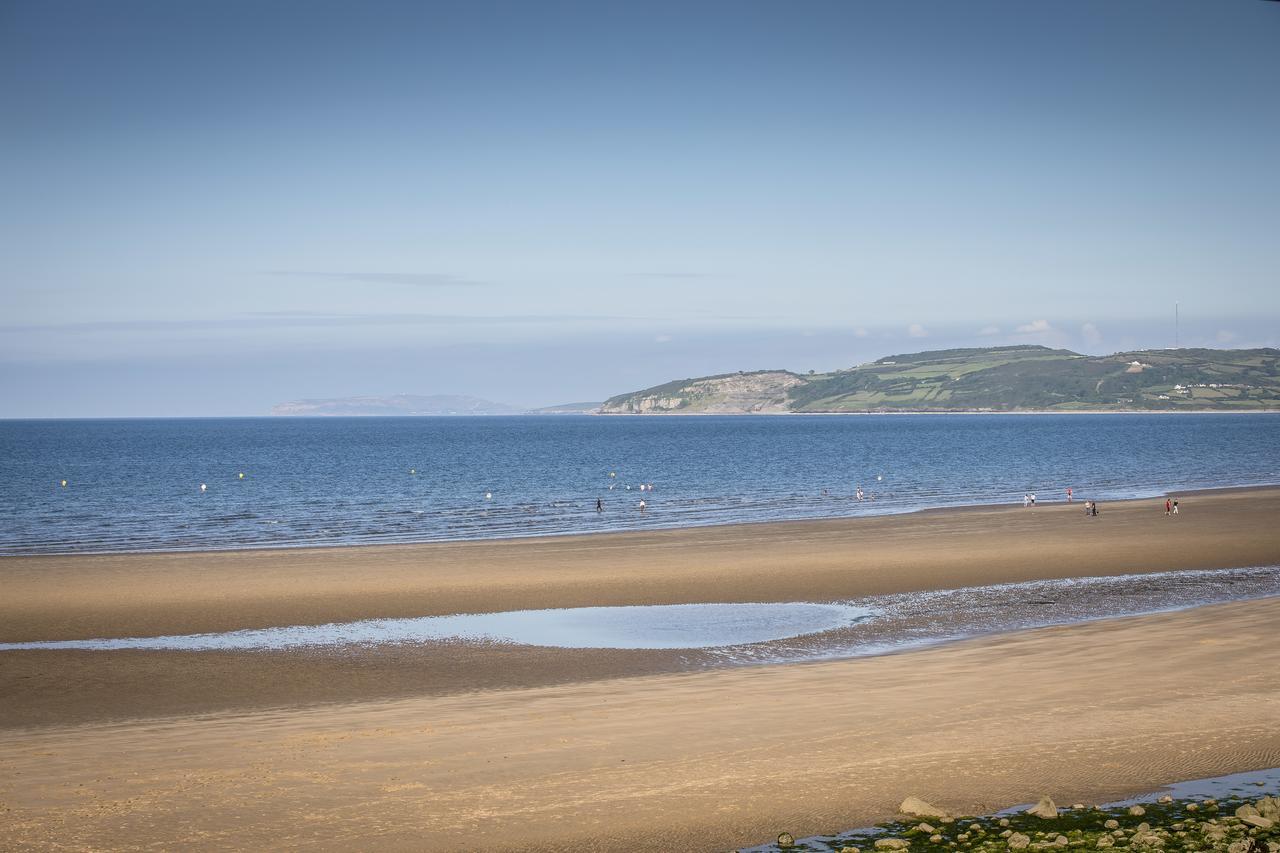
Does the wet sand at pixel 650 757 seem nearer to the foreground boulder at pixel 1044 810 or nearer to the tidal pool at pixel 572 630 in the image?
the foreground boulder at pixel 1044 810

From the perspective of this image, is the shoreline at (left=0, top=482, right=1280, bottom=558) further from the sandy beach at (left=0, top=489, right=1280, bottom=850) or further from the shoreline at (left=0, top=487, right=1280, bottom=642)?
the sandy beach at (left=0, top=489, right=1280, bottom=850)

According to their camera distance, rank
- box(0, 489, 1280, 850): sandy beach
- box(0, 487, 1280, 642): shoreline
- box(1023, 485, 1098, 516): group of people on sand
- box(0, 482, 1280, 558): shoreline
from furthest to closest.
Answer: box(1023, 485, 1098, 516): group of people on sand < box(0, 482, 1280, 558): shoreline < box(0, 487, 1280, 642): shoreline < box(0, 489, 1280, 850): sandy beach

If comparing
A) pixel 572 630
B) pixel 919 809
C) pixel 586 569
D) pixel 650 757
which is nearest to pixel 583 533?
pixel 586 569

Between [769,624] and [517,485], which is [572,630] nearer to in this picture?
[769,624]

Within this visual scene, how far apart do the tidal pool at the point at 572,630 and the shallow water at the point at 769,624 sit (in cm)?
2

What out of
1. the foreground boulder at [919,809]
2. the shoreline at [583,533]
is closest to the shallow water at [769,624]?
the foreground boulder at [919,809]

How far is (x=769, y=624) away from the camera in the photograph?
22.9 meters

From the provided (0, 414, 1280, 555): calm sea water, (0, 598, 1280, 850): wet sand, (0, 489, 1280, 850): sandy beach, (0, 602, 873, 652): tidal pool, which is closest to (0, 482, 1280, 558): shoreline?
(0, 414, 1280, 555): calm sea water

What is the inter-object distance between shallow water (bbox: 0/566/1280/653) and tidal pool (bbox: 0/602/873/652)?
2 centimetres

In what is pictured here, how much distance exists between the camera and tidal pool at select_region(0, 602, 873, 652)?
21234mm

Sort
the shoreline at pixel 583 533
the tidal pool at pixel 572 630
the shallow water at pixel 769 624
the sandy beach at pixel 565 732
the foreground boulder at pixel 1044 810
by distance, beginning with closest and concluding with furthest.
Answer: the foreground boulder at pixel 1044 810
the sandy beach at pixel 565 732
the shallow water at pixel 769 624
the tidal pool at pixel 572 630
the shoreline at pixel 583 533

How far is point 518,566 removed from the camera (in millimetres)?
32594

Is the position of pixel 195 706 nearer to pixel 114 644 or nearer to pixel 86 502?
pixel 114 644

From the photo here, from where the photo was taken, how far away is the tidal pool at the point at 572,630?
21.2 m
